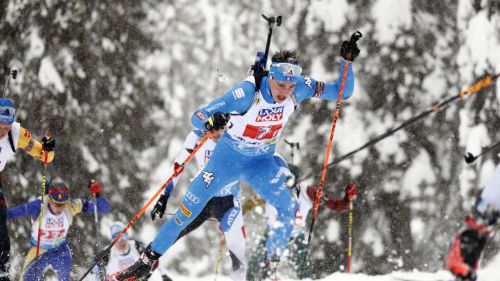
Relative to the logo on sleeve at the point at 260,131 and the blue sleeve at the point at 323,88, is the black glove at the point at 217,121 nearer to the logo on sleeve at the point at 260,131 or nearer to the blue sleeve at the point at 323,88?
the logo on sleeve at the point at 260,131

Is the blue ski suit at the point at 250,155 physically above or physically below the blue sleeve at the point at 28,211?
below

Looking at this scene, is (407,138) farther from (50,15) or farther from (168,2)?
(50,15)

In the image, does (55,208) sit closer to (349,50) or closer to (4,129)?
(4,129)

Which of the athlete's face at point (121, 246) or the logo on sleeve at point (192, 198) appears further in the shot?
the athlete's face at point (121, 246)

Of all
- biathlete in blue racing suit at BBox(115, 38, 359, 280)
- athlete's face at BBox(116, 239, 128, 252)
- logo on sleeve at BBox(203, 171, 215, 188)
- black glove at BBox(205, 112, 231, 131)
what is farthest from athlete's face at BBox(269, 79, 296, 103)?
athlete's face at BBox(116, 239, 128, 252)

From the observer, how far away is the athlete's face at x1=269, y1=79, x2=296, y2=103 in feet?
15.7

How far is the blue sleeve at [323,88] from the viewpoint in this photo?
5.03m

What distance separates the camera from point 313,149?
12.0 metres

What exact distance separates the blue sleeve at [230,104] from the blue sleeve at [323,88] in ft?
1.61

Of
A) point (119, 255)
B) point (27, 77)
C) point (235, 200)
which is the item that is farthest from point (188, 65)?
point (235, 200)

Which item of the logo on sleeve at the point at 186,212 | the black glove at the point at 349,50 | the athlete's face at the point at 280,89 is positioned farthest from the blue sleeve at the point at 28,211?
the black glove at the point at 349,50

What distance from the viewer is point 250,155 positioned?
16.7 feet

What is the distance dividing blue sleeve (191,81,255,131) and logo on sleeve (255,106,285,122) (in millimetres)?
136

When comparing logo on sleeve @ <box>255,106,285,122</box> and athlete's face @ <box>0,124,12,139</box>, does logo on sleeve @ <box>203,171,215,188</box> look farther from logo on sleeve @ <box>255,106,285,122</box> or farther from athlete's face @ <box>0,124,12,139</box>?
athlete's face @ <box>0,124,12,139</box>
